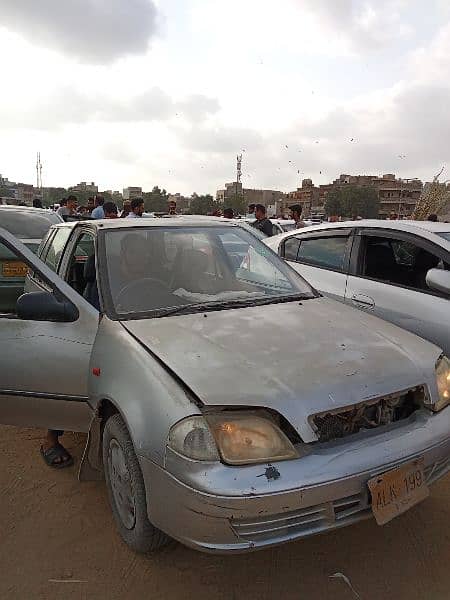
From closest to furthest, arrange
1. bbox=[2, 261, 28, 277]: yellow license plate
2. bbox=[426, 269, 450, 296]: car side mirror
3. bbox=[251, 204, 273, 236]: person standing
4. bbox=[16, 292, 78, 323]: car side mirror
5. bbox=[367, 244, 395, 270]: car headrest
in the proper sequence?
bbox=[16, 292, 78, 323]: car side mirror < bbox=[426, 269, 450, 296]: car side mirror < bbox=[367, 244, 395, 270]: car headrest < bbox=[2, 261, 28, 277]: yellow license plate < bbox=[251, 204, 273, 236]: person standing

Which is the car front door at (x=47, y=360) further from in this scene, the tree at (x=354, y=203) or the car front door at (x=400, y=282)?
the tree at (x=354, y=203)

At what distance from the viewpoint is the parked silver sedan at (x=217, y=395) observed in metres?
1.88

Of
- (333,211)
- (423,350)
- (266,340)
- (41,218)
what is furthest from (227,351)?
(333,211)

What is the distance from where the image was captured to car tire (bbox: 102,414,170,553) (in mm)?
2188

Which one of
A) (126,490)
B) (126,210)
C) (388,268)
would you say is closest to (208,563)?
(126,490)

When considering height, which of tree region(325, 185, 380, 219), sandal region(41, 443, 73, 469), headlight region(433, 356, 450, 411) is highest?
tree region(325, 185, 380, 219)

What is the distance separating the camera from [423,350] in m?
2.52

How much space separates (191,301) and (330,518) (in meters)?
1.39

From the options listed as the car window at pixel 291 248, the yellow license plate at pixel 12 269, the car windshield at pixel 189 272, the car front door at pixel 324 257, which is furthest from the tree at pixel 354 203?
the car windshield at pixel 189 272

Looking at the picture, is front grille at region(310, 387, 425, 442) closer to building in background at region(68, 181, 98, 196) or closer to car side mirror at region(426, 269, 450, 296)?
car side mirror at region(426, 269, 450, 296)

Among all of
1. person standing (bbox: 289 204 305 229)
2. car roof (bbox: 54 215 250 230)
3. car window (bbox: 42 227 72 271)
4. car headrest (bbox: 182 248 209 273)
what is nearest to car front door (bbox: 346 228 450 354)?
car roof (bbox: 54 215 250 230)

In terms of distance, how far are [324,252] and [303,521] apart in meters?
3.17

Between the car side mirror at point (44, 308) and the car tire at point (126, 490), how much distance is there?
612mm

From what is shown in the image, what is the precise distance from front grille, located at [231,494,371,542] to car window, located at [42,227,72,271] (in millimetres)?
2365
